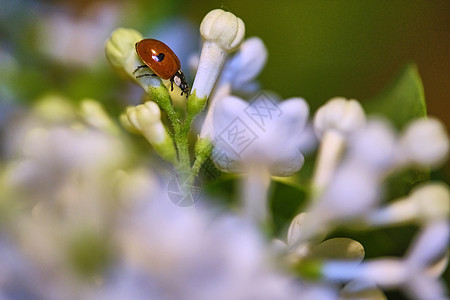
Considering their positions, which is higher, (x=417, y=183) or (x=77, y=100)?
(x=417, y=183)

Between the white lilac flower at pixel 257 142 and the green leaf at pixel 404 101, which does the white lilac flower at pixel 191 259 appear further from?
the green leaf at pixel 404 101

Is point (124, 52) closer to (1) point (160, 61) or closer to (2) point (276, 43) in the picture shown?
(1) point (160, 61)

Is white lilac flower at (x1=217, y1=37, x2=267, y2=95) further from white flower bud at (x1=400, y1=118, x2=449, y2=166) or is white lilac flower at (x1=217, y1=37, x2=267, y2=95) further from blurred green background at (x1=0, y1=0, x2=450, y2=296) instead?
white flower bud at (x1=400, y1=118, x2=449, y2=166)

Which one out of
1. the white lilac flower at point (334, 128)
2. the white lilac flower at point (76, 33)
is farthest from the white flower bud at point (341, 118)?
the white lilac flower at point (76, 33)

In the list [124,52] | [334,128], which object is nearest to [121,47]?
[124,52]

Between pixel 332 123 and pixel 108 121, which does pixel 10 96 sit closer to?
pixel 108 121

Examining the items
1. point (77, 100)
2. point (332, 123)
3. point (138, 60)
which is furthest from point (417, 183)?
point (77, 100)
